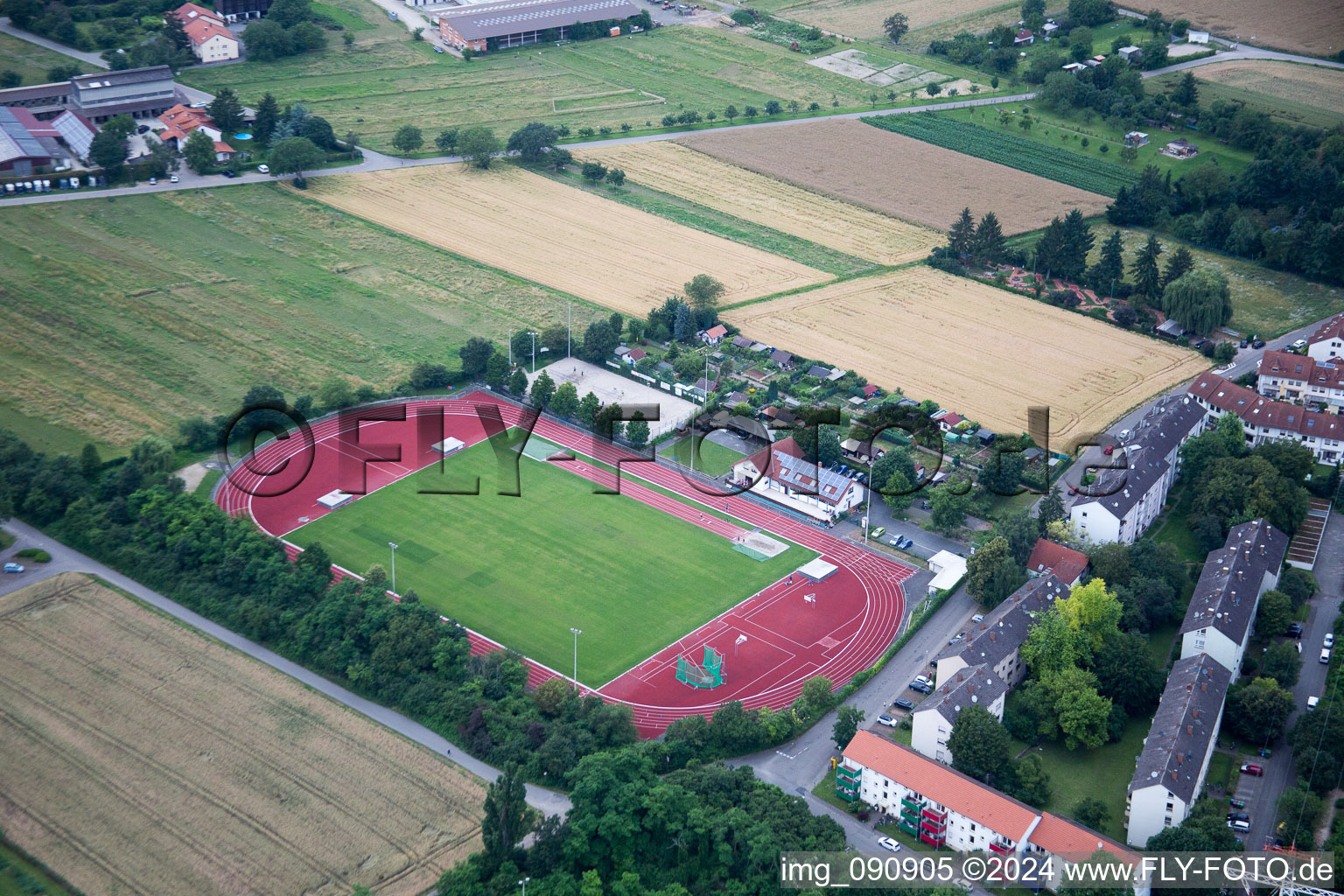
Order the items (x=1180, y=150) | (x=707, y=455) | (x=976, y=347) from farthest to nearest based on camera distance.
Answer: (x=1180, y=150), (x=976, y=347), (x=707, y=455)

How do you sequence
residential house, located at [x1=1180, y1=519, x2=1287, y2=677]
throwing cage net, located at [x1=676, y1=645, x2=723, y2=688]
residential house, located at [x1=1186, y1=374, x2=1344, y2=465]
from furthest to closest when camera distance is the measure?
residential house, located at [x1=1186, y1=374, x2=1344, y2=465] → throwing cage net, located at [x1=676, y1=645, x2=723, y2=688] → residential house, located at [x1=1180, y1=519, x2=1287, y2=677]

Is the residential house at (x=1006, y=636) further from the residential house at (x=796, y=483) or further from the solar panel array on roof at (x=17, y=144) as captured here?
the solar panel array on roof at (x=17, y=144)

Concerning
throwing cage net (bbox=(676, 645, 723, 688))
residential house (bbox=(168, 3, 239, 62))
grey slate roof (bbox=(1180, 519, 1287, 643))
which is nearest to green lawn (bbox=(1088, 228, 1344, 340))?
grey slate roof (bbox=(1180, 519, 1287, 643))

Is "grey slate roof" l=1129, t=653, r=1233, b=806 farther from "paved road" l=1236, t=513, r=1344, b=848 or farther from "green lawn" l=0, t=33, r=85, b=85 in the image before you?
"green lawn" l=0, t=33, r=85, b=85

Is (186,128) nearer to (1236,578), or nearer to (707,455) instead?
(707,455)

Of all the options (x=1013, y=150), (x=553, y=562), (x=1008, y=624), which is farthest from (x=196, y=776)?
(x=1013, y=150)

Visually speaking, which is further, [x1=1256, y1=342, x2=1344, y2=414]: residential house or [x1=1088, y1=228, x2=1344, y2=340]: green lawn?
[x1=1088, y1=228, x2=1344, y2=340]: green lawn
